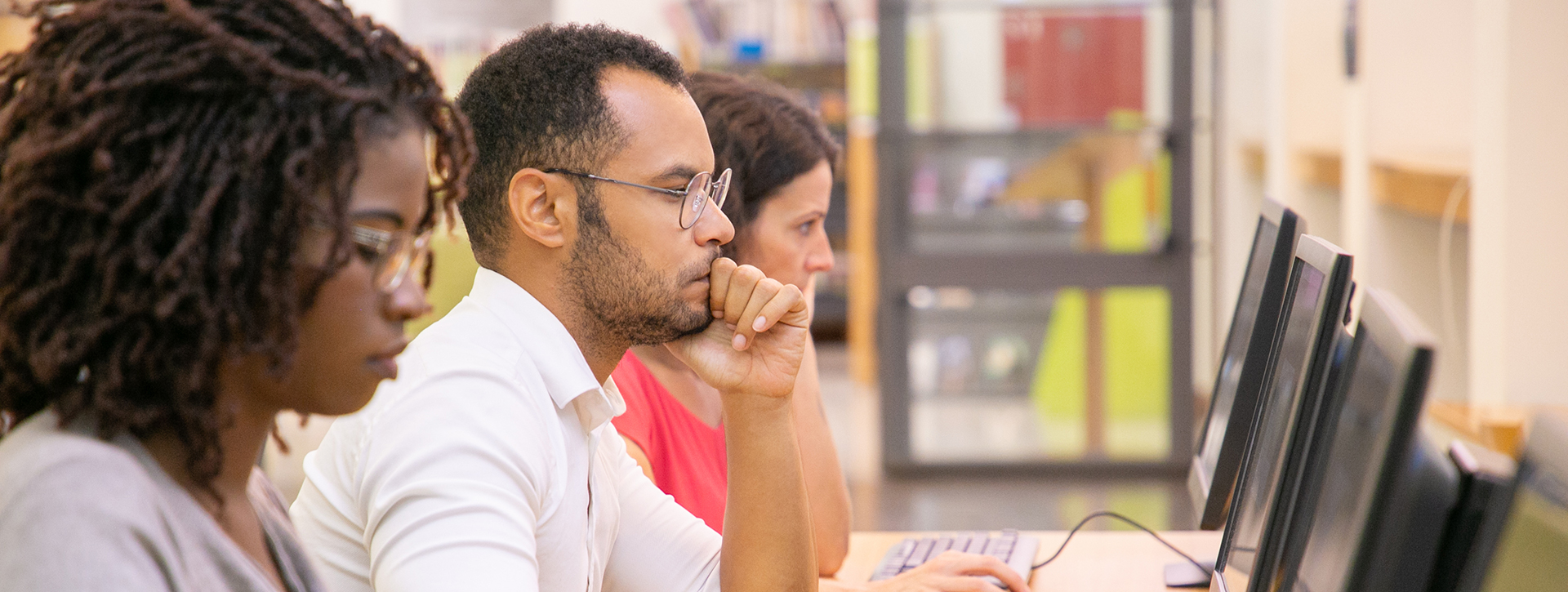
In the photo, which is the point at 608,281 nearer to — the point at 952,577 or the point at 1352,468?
the point at 952,577

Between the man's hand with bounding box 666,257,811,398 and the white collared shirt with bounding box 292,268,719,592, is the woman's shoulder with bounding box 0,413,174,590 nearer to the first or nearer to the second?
the white collared shirt with bounding box 292,268,719,592

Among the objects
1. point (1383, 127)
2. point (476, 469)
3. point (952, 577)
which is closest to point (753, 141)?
point (952, 577)

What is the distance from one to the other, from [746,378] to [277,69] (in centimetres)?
68

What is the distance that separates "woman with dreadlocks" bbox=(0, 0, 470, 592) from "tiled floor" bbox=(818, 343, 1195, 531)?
2.95 metres

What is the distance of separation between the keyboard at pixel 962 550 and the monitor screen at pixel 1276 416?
396 millimetres

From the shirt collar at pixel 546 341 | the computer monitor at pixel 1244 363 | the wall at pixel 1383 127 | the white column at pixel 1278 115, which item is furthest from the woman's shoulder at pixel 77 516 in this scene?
the white column at pixel 1278 115

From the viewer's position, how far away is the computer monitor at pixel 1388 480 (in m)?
0.64

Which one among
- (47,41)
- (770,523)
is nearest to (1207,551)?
(770,523)

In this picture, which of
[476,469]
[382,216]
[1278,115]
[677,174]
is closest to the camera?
[382,216]

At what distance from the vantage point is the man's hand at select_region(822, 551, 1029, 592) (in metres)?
1.38

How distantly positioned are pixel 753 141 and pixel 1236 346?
0.66m

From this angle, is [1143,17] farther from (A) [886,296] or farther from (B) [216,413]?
(B) [216,413]

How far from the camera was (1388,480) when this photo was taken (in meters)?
0.64

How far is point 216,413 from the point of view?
69 cm
